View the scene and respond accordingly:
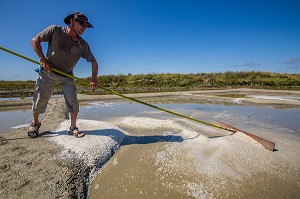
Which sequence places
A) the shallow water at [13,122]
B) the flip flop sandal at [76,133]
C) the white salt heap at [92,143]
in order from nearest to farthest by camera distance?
the white salt heap at [92,143], the flip flop sandal at [76,133], the shallow water at [13,122]

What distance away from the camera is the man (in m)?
2.95

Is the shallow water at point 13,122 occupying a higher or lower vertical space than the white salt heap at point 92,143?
lower

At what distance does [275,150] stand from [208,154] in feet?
3.57

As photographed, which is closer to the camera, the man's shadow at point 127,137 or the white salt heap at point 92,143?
the white salt heap at point 92,143

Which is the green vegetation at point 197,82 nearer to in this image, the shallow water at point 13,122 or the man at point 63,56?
the shallow water at point 13,122

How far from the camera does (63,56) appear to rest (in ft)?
10.1

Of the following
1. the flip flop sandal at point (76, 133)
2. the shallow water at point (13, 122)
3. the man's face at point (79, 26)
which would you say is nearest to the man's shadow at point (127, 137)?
the flip flop sandal at point (76, 133)

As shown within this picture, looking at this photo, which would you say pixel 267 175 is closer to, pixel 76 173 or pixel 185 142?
pixel 185 142

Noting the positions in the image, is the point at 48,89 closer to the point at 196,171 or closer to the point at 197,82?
the point at 196,171

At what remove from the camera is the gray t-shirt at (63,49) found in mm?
2957

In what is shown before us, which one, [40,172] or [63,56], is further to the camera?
[63,56]

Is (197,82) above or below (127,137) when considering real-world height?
above

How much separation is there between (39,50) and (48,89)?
25.9 inches

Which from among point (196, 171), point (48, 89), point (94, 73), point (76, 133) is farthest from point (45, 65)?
point (196, 171)
